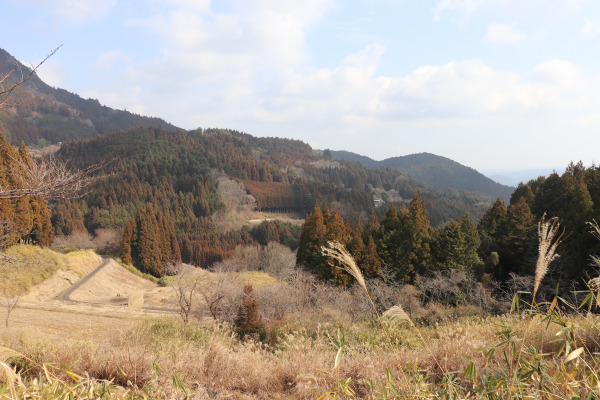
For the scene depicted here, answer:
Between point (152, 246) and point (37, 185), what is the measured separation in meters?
42.0

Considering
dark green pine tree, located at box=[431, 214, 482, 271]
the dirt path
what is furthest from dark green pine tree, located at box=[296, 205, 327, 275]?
the dirt path

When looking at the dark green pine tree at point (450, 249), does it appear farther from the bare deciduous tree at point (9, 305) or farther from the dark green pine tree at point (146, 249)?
the dark green pine tree at point (146, 249)

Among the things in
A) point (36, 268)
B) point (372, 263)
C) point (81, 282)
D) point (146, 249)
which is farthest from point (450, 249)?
point (146, 249)

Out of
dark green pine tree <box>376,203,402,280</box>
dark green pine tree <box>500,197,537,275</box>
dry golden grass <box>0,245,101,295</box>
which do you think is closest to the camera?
dry golden grass <box>0,245,101,295</box>

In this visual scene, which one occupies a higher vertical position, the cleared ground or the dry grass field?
the dry grass field

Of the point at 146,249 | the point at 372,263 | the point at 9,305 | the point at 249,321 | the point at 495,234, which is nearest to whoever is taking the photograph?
the point at 9,305

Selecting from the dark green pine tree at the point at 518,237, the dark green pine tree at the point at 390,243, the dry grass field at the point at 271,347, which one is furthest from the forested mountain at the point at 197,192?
the dry grass field at the point at 271,347

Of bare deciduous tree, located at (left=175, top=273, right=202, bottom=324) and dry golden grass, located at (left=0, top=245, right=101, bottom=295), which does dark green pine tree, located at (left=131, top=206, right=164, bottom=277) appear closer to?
dry golden grass, located at (left=0, top=245, right=101, bottom=295)

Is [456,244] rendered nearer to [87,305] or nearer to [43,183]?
[43,183]

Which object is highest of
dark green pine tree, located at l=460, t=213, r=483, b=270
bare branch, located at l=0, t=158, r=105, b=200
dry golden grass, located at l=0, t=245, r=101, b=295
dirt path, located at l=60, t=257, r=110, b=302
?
bare branch, located at l=0, t=158, r=105, b=200

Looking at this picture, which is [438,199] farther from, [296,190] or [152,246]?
[152,246]

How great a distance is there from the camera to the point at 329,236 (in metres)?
25.8

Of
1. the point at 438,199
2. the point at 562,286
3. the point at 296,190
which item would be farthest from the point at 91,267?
the point at 438,199

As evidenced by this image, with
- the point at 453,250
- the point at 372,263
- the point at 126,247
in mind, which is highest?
the point at 453,250
